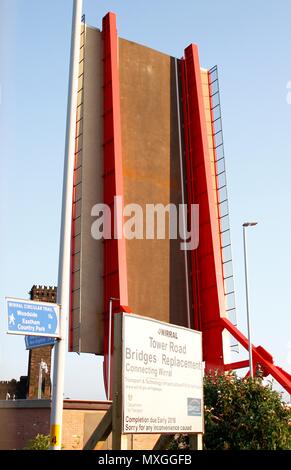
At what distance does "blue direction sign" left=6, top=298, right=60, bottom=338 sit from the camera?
420 inches

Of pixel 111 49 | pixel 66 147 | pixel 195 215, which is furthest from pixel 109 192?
pixel 66 147

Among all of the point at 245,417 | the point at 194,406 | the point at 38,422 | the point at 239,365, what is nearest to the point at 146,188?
the point at 239,365

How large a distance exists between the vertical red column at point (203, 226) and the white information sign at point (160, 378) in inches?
959

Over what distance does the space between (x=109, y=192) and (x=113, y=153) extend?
7.80 ft

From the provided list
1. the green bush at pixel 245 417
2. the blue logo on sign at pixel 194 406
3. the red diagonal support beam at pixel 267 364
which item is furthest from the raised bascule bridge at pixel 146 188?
the blue logo on sign at pixel 194 406

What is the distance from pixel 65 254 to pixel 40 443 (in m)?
11.6

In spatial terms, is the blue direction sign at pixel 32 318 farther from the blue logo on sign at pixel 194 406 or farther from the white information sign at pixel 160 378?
the blue logo on sign at pixel 194 406

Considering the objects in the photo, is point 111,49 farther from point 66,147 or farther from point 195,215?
point 66,147

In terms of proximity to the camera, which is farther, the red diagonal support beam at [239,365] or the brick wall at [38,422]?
the red diagonal support beam at [239,365]

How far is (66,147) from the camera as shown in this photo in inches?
521

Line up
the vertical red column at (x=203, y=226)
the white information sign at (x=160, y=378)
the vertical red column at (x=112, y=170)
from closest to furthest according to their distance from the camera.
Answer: the white information sign at (x=160, y=378) → the vertical red column at (x=112, y=170) → the vertical red column at (x=203, y=226)

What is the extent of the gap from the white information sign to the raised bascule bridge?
21182 millimetres

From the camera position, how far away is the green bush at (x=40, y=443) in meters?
21.2

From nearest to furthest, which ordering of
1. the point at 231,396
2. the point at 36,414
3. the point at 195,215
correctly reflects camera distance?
1. the point at 231,396
2. the point at 36,414
3. the point at 195,215
